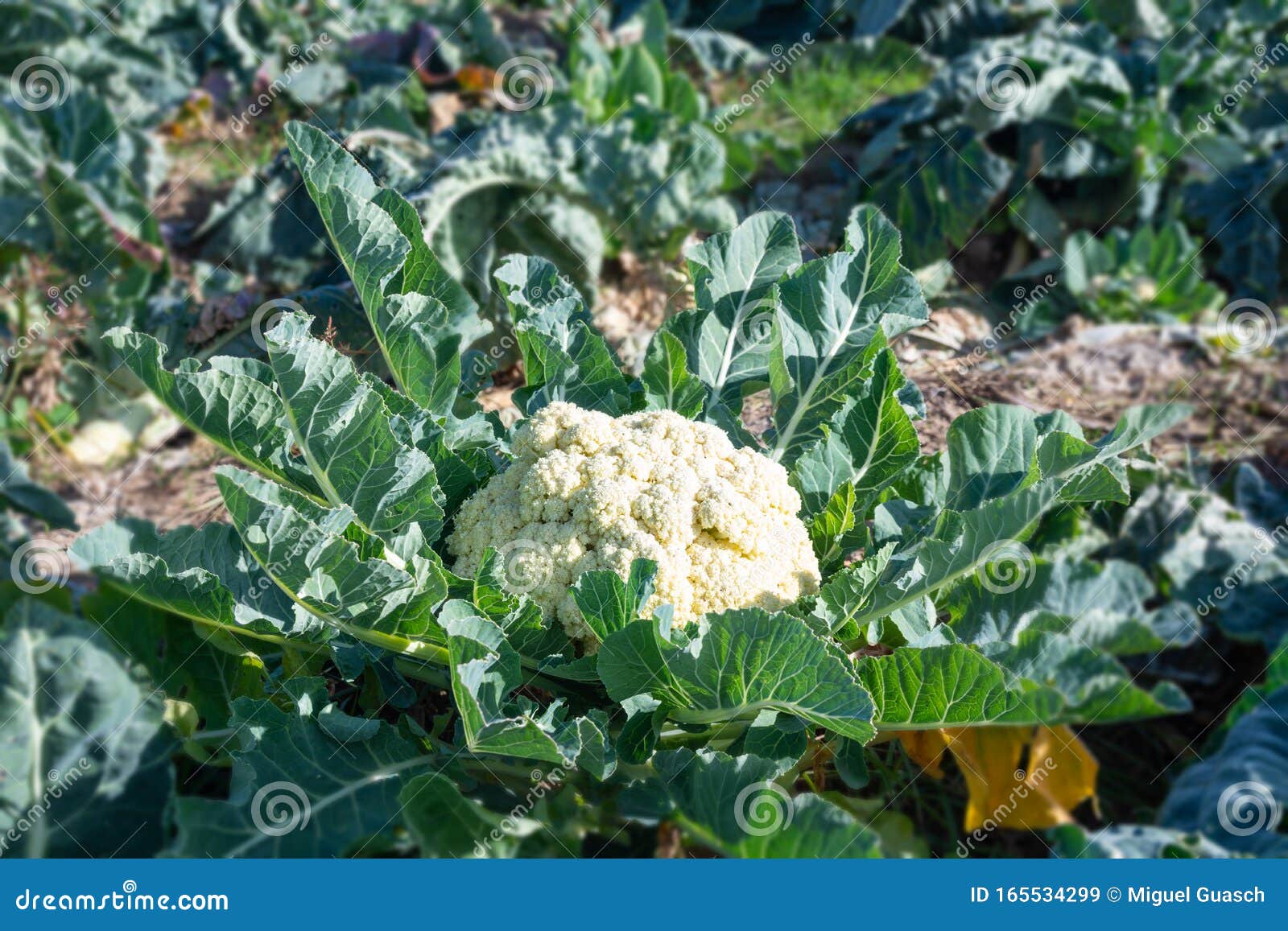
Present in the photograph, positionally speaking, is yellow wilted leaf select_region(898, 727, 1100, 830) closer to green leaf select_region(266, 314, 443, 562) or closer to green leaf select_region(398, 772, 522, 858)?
green leaf select_region(398, 772, 522, 858)

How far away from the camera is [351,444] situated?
8.08 feet

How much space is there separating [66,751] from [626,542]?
1.14 meters

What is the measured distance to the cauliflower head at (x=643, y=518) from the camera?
96.8 inches

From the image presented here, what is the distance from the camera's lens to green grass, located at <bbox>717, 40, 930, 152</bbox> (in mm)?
6020

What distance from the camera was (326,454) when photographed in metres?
2.48

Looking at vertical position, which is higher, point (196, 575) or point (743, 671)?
point (743, 671)

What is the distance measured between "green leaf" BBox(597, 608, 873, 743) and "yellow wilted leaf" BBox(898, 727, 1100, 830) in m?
0.36

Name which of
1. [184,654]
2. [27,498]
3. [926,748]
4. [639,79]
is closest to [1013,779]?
[926,748]

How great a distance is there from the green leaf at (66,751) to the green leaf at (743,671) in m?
0.91

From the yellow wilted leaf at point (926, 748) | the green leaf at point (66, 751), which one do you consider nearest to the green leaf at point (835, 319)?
the yellow wilted leaf at point (926, 748)

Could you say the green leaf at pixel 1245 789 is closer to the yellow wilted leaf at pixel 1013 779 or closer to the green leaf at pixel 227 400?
the yellow wilted leaf at pixel 1013 779

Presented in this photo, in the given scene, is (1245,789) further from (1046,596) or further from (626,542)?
(626,542)

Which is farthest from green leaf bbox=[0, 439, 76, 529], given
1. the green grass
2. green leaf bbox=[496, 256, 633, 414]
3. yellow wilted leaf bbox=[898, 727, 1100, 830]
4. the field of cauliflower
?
the green grass

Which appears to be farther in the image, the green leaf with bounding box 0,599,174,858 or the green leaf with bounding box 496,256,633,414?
the green leaf with bounding box 496,256,633,414
